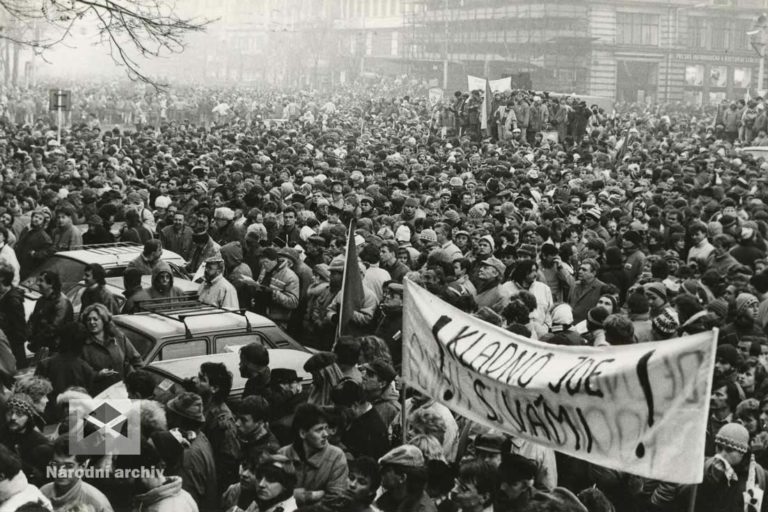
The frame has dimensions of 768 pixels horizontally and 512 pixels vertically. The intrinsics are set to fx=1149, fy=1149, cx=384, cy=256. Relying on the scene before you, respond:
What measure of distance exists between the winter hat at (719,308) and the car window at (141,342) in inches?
179

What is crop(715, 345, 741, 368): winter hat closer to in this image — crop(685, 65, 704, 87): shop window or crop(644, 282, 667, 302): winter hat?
crop(644, 282, 667, 302): winter hat

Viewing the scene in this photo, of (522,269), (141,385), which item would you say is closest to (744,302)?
(522,269)

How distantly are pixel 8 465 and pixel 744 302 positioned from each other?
238 inches

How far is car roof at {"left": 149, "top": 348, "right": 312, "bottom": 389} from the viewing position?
8531mm

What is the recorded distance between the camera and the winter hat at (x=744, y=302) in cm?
920

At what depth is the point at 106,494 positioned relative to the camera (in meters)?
6.17

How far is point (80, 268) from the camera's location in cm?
1173

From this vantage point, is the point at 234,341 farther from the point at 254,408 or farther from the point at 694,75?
the point at 694,75

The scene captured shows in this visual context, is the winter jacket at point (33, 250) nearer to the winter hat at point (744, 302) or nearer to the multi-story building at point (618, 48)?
the winter hat at point (744, 302)

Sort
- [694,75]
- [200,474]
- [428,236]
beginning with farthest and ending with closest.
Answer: [694,75] < [428,236] < [200,474]

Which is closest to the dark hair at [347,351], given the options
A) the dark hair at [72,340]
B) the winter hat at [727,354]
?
the dark hair at [72,340]

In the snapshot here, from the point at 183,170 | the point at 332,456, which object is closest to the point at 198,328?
the point at 332,456

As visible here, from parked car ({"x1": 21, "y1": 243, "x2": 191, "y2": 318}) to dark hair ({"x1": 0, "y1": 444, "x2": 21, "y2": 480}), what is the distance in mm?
5614

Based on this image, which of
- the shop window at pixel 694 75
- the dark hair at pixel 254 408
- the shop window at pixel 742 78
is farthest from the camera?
the shop window at pixel 742 78
